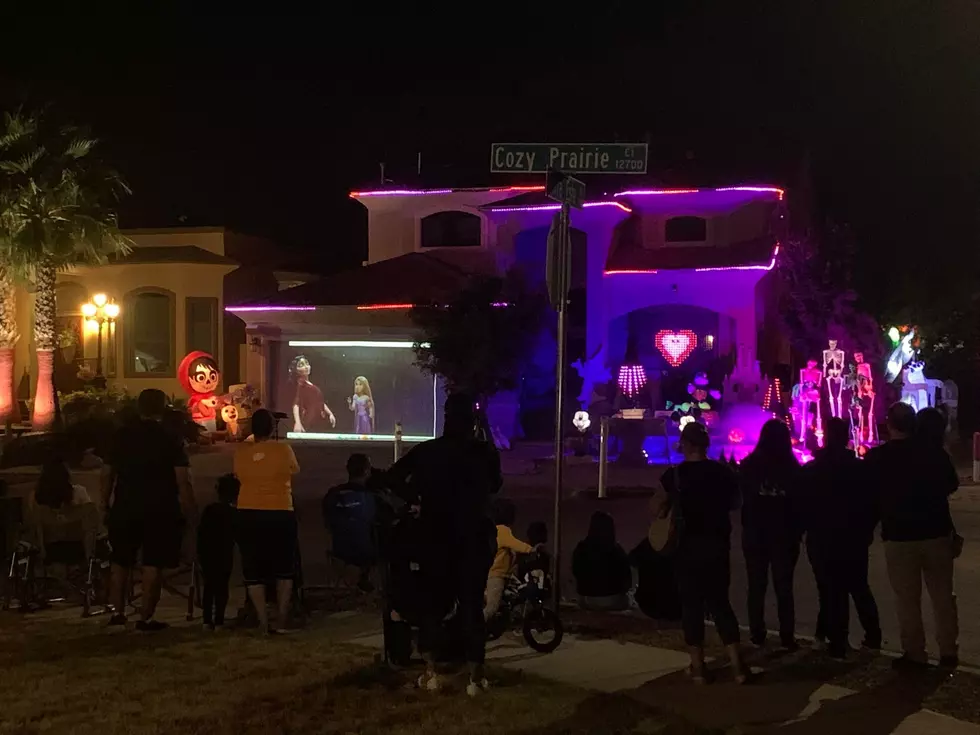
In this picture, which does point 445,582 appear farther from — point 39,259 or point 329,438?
point 39,259

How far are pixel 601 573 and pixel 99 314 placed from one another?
24578mm

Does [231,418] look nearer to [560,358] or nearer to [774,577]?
[560,358]

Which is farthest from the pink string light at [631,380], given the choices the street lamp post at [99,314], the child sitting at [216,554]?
the child sitting at [216,554]

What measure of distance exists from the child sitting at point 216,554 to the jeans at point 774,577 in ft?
11.8

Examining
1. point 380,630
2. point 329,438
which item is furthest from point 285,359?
point 380,630

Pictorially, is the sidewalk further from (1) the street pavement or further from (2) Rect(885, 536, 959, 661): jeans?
(1) the street pavement

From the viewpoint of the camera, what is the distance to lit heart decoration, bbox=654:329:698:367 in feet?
81.8

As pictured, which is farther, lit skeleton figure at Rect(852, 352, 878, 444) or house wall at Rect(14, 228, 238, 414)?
house wall at Rect(14, 228, 238, 414)

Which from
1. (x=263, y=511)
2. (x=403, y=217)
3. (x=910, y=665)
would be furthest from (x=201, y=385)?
(x=910, y=665)

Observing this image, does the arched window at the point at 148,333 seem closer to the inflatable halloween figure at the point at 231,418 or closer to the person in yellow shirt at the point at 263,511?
the inflatable halloween figure at the point at 231,418

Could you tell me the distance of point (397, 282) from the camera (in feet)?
82.5

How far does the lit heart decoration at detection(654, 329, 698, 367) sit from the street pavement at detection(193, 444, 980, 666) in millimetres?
5188

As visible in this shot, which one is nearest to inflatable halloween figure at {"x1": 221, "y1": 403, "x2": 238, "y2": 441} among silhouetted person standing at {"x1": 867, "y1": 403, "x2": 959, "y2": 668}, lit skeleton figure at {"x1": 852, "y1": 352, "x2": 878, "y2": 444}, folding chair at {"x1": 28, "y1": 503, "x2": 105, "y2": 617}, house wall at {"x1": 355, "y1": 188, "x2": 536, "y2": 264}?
house wall at {"x1": 355, "y1": 188, "x2": 536, "y2": 264}

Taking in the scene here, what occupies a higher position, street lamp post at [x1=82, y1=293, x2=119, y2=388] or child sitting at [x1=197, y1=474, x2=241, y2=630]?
street lamp post at [x1=82, y1=293, x2=119, y2=388]
